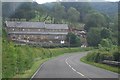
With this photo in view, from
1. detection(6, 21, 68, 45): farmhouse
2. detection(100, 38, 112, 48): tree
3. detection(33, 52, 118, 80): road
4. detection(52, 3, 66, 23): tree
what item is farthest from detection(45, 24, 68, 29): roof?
detection(33, 52, 118, 80): road

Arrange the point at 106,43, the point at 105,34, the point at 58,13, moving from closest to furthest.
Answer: the point at 106,43, the point at 105,34, the point at 58,13

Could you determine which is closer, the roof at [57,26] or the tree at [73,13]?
the roof at [57,26]

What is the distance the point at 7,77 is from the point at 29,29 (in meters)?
98.5

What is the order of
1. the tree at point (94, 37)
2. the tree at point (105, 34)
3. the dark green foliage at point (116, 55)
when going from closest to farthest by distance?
the dark green foliage at point (116, 55), the tree at point (105, 34), the tree at point (94, 37)

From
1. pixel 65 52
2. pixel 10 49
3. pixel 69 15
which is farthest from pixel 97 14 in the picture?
pixel 10 49

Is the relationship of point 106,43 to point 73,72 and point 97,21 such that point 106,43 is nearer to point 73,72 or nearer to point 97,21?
point 97,21

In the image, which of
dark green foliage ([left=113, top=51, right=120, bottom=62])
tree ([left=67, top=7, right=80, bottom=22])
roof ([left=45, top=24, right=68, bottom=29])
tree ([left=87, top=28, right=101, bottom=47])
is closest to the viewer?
dark green foliage ([left=113, top=51, right=120, bottom=62])

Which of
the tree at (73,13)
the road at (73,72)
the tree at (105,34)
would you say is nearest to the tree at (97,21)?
the tree at (105,34)

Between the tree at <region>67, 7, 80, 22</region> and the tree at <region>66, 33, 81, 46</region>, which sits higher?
the tree at <region>67, 7, 80, 22</region>

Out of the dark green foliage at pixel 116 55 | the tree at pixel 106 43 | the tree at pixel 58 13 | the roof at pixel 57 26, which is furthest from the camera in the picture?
the tree at pixel 58 13

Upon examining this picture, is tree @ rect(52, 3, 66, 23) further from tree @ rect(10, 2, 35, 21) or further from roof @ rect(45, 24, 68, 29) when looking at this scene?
tree @ rect(10, 2, 35, 21)

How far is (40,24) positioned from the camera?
389 ft

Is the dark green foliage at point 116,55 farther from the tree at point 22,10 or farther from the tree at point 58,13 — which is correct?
the tree at point 58,13

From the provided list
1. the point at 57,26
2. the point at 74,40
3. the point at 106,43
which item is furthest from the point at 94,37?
the point at 57,26
